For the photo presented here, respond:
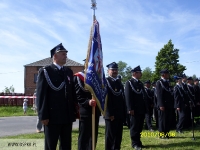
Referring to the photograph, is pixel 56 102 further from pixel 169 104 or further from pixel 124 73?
pixel 124 73

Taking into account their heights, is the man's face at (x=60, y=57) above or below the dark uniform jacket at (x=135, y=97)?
above

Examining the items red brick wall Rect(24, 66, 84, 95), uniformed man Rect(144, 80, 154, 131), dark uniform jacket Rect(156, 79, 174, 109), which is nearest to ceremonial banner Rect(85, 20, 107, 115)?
dark uniform jacket Rect(156, 79, 174, 109)

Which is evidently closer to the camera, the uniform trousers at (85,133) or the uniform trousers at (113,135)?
the uniform trousers at (85,133)

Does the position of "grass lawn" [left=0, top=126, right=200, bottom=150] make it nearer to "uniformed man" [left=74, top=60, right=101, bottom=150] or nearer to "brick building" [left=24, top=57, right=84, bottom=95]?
"uniformed man" [left=74, top=60, right=101, bottom=150]

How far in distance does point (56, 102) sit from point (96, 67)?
1.19 meters

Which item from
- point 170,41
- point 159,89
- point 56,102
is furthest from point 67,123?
point 170,41

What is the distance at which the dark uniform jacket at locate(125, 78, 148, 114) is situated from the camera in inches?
279

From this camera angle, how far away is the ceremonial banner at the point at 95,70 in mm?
5008

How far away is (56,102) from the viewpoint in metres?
4.38

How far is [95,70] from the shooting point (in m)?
5.12

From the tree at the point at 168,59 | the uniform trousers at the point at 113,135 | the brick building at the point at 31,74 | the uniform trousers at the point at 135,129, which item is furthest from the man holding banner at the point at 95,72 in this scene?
the brick building at the point at 31,74

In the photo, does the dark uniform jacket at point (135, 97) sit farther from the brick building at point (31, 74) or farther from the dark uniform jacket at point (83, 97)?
the brick building at point (31, 74)

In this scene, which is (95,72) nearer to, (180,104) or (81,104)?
(81,104)

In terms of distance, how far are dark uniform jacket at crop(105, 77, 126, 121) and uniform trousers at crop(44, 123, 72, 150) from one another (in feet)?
6.16
